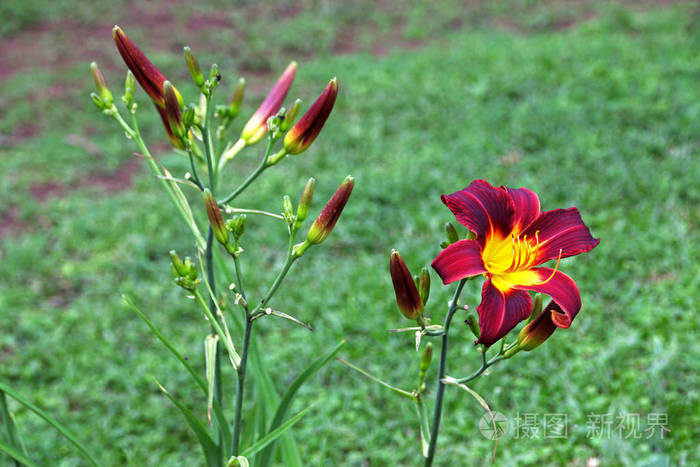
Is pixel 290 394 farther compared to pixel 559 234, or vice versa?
pixel 290 394

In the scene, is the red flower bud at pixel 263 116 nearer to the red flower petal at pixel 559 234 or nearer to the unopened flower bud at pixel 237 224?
the unopened flower bud at pixel 237 224

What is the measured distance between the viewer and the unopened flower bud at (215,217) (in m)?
1.10

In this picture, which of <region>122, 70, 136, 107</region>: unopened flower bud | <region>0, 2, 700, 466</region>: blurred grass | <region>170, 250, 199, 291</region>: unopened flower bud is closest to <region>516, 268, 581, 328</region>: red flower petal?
<region>170, 250, 199, 291</region>: unopened flower bud

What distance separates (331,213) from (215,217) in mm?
196

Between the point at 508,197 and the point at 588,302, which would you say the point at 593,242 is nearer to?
the point at 508,197

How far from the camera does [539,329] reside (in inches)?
42.9

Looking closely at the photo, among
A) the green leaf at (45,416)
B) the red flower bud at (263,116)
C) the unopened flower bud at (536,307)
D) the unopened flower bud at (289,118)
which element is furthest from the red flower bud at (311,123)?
the green leaf at (45,416)

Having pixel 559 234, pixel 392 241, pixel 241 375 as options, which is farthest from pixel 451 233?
pixel 392 241

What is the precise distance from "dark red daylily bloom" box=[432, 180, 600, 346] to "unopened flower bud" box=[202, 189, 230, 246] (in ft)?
1.20

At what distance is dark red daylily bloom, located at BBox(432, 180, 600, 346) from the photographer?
3.37 ft

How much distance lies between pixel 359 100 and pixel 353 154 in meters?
0.83

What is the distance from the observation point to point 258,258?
318cm

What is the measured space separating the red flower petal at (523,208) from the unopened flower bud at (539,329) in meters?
0.16

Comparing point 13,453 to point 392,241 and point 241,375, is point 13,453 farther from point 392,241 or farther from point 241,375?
point 392,241
